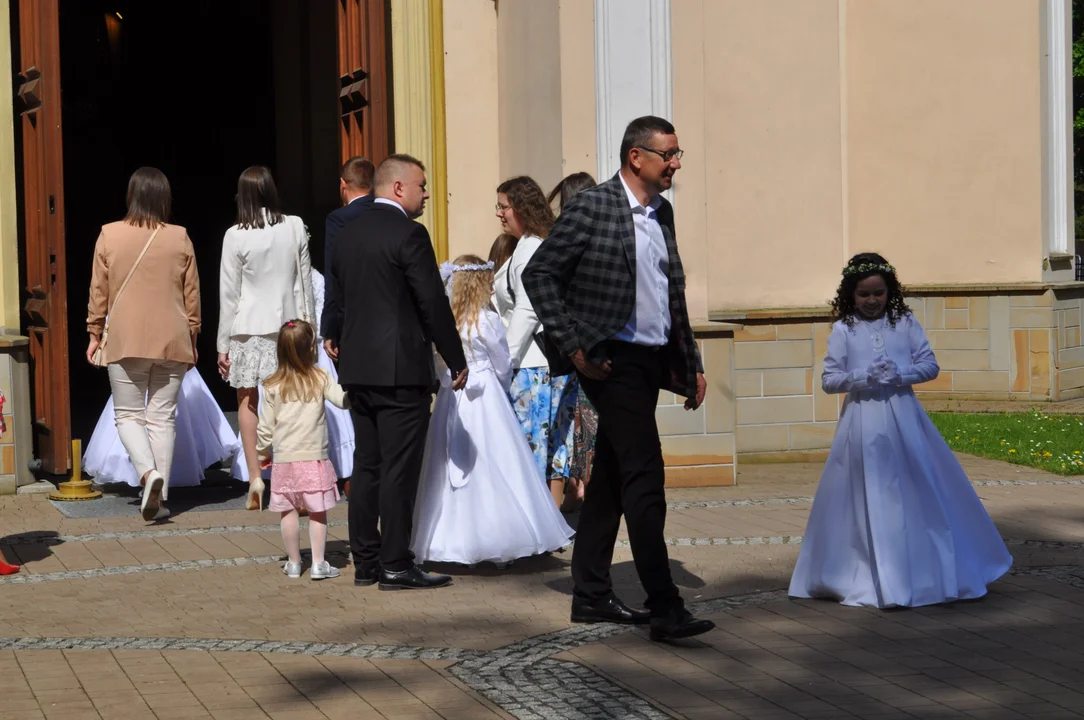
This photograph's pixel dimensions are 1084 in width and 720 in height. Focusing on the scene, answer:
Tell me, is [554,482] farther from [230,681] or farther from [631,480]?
[230,681]

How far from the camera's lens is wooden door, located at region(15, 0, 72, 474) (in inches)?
381

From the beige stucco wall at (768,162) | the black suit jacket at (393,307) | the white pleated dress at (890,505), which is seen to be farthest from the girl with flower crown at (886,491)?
the beige stucco wall at (768,162)

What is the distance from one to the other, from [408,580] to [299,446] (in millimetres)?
820

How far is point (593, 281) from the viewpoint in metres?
5.99

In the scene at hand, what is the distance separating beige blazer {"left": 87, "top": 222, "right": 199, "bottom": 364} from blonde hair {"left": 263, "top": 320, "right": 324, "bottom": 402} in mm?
1770

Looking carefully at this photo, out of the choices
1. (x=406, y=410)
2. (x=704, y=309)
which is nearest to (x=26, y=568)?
(x=406, y=410)

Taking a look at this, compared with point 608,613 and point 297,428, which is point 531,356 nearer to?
point 297,428

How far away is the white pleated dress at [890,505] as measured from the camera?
253 inches

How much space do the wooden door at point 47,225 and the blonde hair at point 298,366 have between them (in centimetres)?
292

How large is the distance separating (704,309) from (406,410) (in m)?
3.53

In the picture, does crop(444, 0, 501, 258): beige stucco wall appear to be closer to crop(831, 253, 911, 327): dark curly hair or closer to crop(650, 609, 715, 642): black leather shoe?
crop(831, 253, 911, 327): dark curly hair

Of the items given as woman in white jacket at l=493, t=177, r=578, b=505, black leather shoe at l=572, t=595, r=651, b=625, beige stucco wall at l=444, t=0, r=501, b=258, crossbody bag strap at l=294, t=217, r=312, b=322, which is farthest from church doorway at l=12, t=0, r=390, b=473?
black leather shoe at l=572, t=595, r=651, b=625

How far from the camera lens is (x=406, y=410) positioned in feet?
22.6

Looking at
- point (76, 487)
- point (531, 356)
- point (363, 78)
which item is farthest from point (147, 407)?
point (363, 78)
